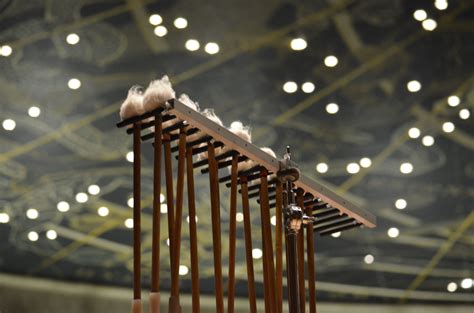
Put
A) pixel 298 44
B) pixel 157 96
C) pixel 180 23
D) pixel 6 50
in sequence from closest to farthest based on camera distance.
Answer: pixel 157 96, pixel 6 50, pixel 180 23, pixel 298 44

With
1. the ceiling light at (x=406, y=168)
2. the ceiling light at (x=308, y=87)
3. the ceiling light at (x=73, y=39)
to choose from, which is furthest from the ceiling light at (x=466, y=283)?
the ceiling light at (x=73, y=39)

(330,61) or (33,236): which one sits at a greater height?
(330,61)

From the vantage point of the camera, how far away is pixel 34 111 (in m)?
6.57

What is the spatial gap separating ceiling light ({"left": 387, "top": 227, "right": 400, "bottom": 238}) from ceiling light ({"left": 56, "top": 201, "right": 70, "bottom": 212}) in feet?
8.01

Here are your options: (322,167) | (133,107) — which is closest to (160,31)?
(322,167)

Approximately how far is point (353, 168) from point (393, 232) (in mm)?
578

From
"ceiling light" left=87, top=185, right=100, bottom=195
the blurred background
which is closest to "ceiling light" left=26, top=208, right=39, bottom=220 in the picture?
the blurred background

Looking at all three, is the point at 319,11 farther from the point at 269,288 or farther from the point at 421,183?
the point at 269,288

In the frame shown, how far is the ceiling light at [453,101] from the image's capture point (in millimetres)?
6922

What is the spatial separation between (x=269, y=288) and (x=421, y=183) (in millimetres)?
4190

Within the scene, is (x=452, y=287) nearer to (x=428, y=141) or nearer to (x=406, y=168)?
(x=406, y=168)

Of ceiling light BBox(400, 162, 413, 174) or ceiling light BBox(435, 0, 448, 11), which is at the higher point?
ceiling light BBox(435, 0, 448, 11)

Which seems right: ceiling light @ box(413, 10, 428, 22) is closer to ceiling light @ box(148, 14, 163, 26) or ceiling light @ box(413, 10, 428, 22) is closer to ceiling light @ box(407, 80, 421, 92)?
ceiling light @ box(407, 80, 421, 92)

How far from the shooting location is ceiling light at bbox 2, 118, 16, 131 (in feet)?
21.4
